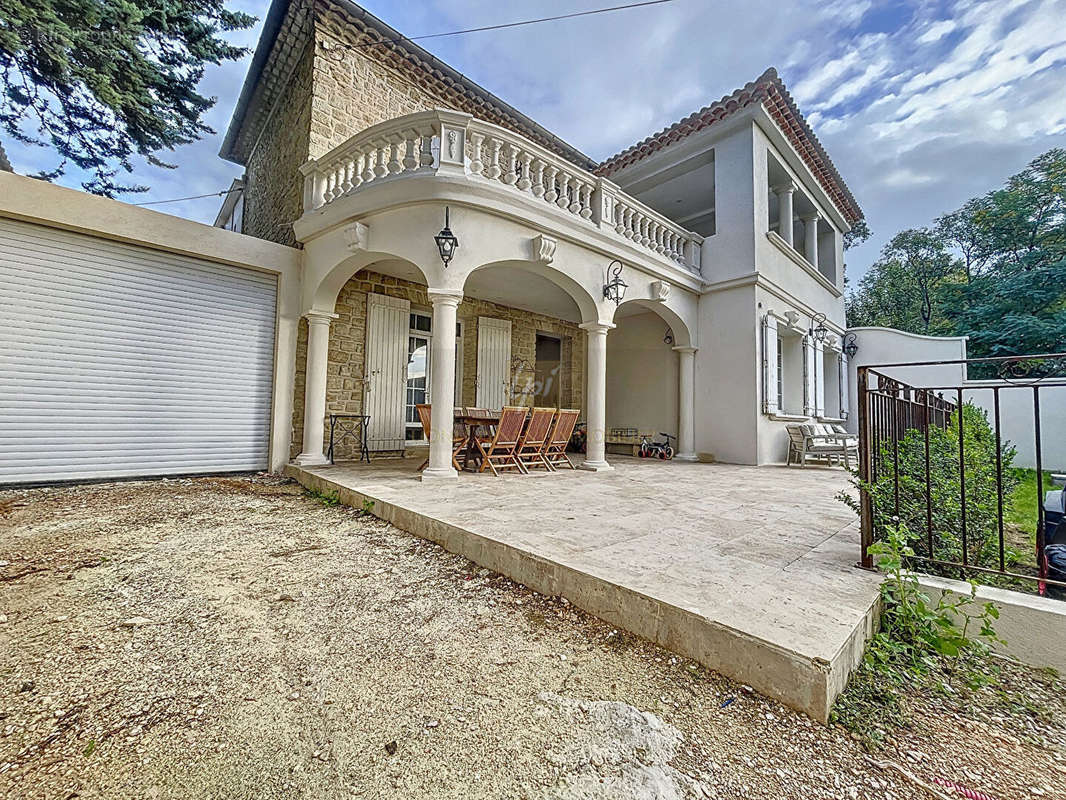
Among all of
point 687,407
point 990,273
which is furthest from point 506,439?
point 990,273

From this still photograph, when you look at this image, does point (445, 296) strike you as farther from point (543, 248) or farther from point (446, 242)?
point (543, 248)

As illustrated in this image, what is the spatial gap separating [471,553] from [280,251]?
558 cm

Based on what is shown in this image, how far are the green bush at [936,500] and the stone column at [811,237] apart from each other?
27.4 ft

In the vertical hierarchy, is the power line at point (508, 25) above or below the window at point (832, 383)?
above

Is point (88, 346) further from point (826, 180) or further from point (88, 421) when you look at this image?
point (826, 180)

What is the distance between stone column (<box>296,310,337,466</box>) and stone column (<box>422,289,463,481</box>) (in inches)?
82.6

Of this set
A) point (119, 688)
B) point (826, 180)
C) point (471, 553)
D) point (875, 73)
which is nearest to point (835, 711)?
Answer: point (471, 553)

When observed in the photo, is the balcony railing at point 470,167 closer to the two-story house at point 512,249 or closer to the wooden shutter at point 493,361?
the two-story house at point 512,249

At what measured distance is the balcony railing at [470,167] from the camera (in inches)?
194

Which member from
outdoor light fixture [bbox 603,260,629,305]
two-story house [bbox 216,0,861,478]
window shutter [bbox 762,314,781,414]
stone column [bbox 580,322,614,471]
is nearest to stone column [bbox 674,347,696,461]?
two-story house [bbox 216,0,861,478]

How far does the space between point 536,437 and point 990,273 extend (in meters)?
20.4

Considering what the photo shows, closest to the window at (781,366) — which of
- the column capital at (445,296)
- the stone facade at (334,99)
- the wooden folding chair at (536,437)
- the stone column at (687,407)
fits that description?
the stone column at (687,407)

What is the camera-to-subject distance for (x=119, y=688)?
4.93 ft

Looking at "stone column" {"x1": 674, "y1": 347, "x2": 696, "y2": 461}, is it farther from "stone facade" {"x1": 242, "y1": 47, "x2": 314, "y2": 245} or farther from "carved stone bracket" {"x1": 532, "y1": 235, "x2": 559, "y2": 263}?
"stone facade" {"x1": 242, "y1": 47, "x2": 314, "y2": 245}
